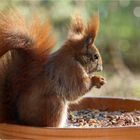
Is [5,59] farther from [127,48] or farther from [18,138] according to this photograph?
[127,48]

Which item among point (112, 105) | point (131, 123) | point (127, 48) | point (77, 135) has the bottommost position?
point (77, 135)

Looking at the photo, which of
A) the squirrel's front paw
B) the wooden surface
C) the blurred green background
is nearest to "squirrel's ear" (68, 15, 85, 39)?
the squirrel's front paw

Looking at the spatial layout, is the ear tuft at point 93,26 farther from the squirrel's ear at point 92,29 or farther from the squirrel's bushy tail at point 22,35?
the squirrel's bushy tail at point 22,35

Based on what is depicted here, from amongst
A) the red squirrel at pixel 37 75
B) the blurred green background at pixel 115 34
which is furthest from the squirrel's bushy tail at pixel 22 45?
the blurred green background at pixel 115 34

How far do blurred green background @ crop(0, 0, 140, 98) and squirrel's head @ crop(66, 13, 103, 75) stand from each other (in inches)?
75.6

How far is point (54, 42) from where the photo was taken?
1.38 m

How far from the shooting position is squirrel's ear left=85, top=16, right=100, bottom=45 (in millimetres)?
1415

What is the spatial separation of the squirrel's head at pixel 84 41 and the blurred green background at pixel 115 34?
75.6 inches

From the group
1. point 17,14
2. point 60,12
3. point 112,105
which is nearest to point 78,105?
point 112,105

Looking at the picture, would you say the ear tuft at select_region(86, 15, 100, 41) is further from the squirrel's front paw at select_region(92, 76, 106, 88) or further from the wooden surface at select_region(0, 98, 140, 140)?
the wooden surface at select_region(0, 98, 140, 140)

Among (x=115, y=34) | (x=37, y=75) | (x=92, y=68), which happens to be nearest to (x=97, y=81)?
(x=92, y=68)

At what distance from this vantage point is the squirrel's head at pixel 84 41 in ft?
4.68

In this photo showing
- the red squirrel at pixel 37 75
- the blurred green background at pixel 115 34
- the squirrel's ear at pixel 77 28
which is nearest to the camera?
the red squirrel at pixel 37 75

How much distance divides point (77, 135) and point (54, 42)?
0.27 m
